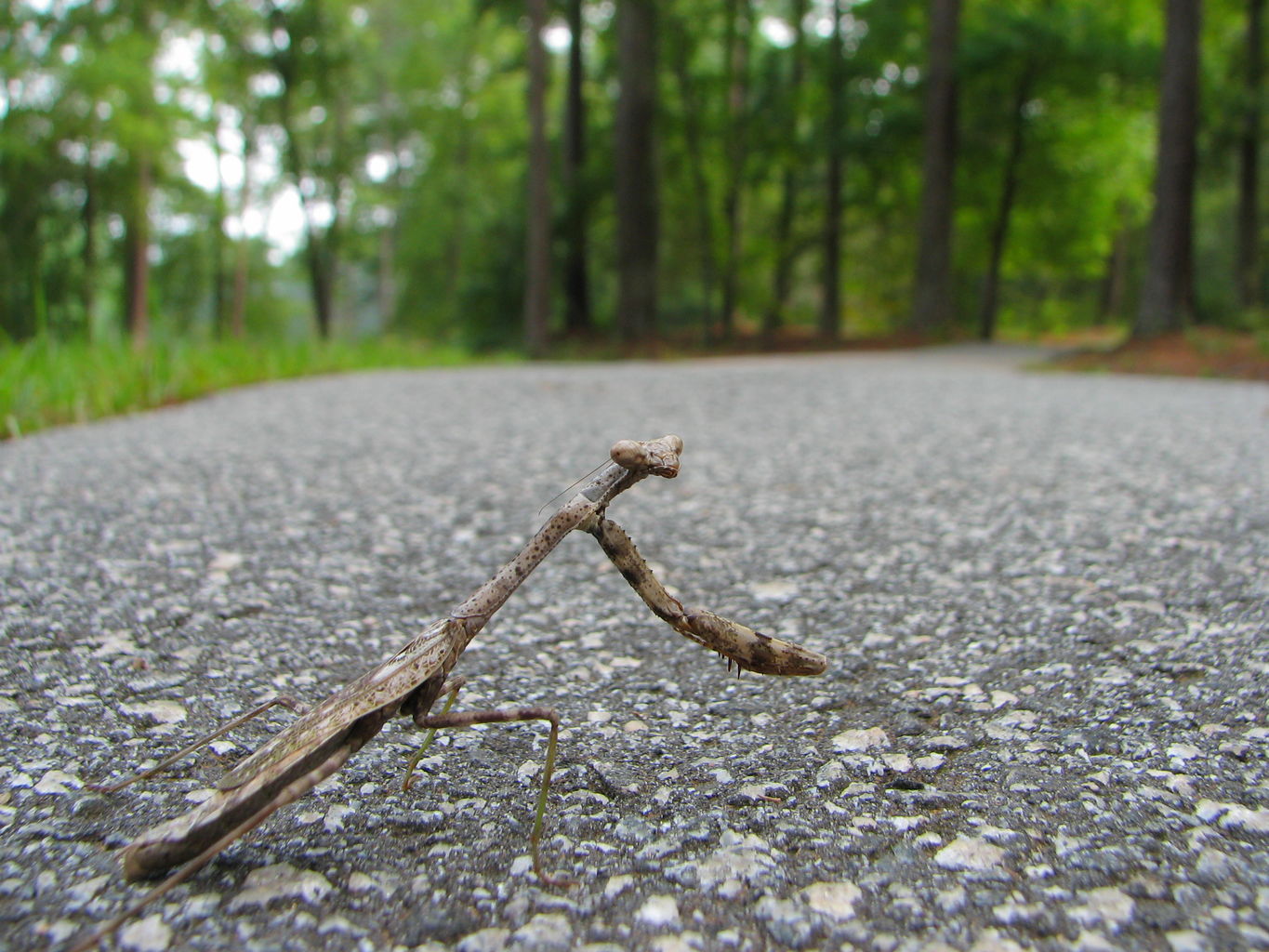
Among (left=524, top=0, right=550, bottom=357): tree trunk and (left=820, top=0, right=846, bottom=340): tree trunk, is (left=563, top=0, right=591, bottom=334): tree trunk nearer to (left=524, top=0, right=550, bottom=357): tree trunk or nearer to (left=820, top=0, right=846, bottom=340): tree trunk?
(left=524, top=0, right=550, bottom=357): tree trunk

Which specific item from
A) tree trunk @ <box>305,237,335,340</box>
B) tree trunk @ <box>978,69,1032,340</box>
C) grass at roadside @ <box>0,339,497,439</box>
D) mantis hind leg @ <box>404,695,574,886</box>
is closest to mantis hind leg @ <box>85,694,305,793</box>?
mantis hind leg @ <box>404,695,574,886</box>

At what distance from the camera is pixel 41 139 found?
1758 cm

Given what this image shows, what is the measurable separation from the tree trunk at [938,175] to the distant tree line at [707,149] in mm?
54

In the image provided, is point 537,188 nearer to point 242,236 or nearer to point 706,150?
point 706,150

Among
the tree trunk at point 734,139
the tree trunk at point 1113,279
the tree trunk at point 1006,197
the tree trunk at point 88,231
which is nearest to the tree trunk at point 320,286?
the tree trunk at point 88,231

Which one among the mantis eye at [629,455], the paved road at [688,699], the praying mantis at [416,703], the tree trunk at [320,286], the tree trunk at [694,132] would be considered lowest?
the paved road at [688,699]

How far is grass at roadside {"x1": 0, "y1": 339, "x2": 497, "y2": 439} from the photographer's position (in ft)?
17.5

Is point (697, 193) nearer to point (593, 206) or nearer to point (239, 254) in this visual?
point (593, 206)

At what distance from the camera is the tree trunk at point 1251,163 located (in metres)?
16.8

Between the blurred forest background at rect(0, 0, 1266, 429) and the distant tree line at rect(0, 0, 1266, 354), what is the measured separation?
0.25 ft

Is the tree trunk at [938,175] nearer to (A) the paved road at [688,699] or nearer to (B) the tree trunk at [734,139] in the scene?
(B) the tree trunk at [734,139]

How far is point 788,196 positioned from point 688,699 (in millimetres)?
22712

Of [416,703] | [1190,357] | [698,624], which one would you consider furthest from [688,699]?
[1190,357]

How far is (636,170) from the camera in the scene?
17.7m
